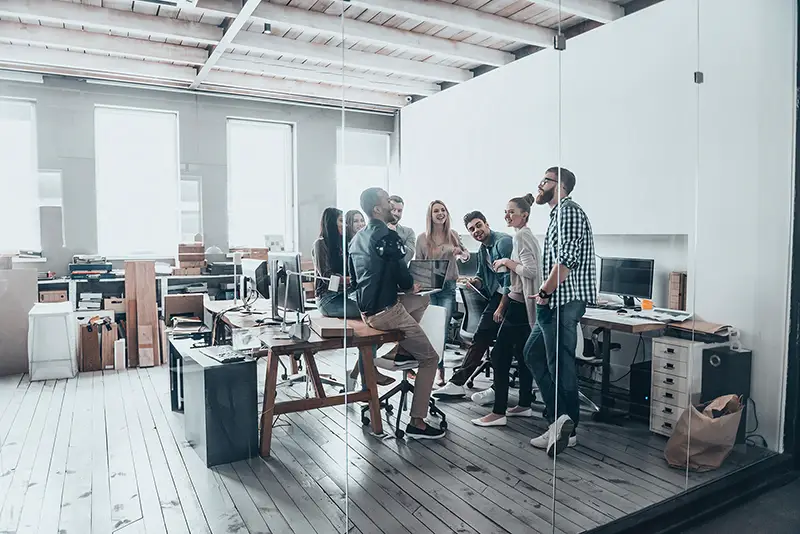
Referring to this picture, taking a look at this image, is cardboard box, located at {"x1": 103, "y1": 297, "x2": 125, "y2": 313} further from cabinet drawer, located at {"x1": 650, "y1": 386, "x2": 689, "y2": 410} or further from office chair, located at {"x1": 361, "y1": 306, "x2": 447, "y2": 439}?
cabinet drawer, located at {"x1": 650, "y1": 386, "x2": 689, "y2": 410}

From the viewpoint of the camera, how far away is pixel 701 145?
10.0 feet

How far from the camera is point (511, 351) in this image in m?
2.75

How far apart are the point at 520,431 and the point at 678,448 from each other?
90 centimetres

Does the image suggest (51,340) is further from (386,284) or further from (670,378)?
(670,378)

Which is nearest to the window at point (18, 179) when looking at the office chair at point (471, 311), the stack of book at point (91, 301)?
the stack of book at point (91, 301)

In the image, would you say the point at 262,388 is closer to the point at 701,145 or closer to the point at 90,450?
the point at 90,450

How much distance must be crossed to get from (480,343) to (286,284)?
0.94 metres

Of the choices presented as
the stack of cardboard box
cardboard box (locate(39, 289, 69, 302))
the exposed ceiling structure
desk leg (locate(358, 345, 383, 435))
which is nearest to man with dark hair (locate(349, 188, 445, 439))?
desk leg (locate(358, 345, 383, 435))

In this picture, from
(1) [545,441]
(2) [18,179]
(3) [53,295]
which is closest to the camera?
(2) [18,179]

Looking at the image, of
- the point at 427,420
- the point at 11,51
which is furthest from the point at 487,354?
the point at 11,51

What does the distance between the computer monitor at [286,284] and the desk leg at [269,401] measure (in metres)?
0.23

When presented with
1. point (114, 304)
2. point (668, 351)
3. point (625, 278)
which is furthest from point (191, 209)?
point (668, 351)

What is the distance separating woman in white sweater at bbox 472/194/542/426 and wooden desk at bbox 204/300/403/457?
1.71ft

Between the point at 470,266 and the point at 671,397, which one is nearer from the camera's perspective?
the point at 470,266
